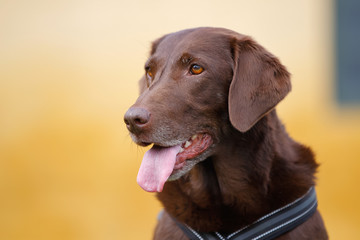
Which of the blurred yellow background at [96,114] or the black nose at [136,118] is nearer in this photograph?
the black nose at [136,118]

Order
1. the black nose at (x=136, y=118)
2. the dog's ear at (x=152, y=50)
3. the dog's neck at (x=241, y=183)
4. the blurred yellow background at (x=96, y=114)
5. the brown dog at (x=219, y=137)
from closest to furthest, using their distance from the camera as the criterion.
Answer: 1. the black nose at (x=136, y=118)
2. the brown dog at (x=219, y=137)
3. the dog's neck at (x=241, y=183)
4. the dog's ear at (x=152, y=50)
5. the blurred yellow background at (x=96, y=114)

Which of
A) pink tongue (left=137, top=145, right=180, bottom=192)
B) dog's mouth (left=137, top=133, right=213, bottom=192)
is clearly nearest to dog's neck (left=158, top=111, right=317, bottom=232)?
dog's mouth (left=137, top=133, right=213, bottom=192)

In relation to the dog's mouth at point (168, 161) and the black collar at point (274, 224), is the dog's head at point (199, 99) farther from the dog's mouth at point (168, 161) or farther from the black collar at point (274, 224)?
the black collar at point (274, 224)

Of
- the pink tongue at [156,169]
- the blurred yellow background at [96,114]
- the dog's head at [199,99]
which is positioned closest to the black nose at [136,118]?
the dog's head at [199,99]

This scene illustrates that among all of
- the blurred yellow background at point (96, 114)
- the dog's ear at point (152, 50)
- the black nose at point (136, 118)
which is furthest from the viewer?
the blurred yellow background at point (96, 114)

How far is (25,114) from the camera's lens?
5195mm

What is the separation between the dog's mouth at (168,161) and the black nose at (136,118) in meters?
0.17

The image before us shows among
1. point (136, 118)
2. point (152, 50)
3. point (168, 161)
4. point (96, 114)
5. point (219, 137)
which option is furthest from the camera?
point (96, 114)

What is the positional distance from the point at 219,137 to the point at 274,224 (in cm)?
52

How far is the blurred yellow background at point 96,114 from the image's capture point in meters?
5.03

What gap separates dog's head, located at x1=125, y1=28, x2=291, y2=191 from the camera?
2.45 meters

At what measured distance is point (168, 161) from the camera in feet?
8.17

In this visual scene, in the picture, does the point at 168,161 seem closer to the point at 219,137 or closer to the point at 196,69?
the point at 219,137

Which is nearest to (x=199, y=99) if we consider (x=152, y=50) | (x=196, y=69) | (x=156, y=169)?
(x=196, y=69)
